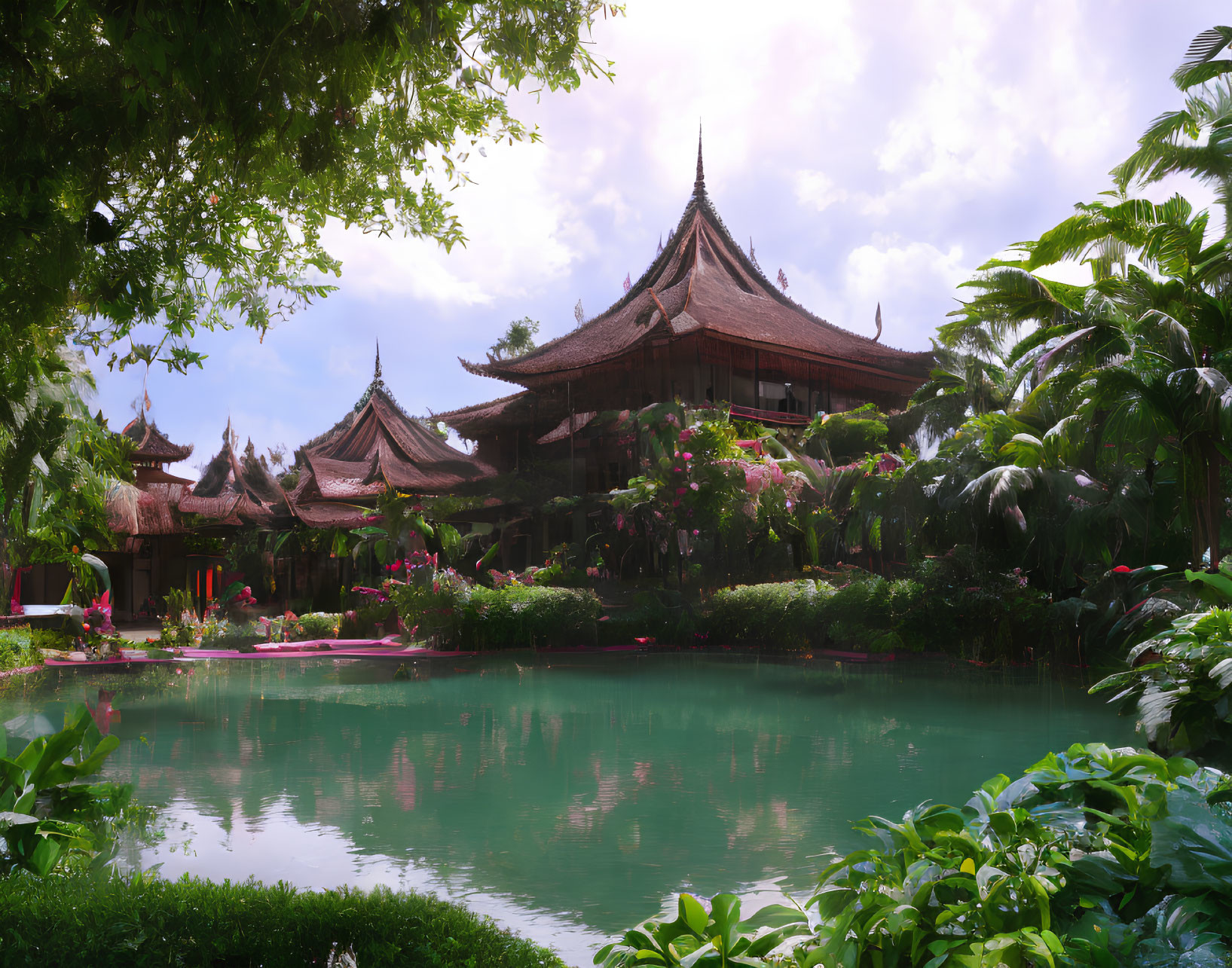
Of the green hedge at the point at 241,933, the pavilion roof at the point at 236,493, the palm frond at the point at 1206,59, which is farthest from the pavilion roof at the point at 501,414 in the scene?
the green hedge at the point at 241,933

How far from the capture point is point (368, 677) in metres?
15.1

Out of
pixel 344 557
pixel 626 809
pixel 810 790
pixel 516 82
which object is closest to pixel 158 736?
pixel 626 809

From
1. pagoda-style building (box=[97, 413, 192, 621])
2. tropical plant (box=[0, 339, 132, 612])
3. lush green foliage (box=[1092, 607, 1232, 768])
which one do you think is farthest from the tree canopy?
pagoda-style building (box=[97, 413, 192, 621])

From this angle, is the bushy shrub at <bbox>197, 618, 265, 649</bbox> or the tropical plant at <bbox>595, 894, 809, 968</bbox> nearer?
the tropical plant at <bbox>595, 894, 809, 968</bbox>

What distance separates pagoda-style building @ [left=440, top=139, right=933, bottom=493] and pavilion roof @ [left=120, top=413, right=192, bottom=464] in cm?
878

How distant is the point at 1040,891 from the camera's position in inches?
98.9

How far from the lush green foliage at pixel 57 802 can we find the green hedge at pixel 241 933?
0.83 meters

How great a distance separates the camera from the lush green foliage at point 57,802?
3.74 m

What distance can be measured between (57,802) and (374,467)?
21.0 meters

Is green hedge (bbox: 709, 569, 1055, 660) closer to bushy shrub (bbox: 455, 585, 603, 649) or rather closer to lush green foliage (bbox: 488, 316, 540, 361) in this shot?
bushy shrub (bbox: 455, 585, 603, 649)

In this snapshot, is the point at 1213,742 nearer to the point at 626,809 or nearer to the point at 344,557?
the point at 626,809

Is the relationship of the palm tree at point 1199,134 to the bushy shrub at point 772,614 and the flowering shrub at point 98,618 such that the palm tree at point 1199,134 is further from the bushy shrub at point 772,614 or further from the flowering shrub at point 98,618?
the flowering shrub at point 98,618

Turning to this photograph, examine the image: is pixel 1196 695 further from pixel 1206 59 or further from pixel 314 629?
pixel 314 629

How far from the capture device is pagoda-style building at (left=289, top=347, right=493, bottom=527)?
2491cm
